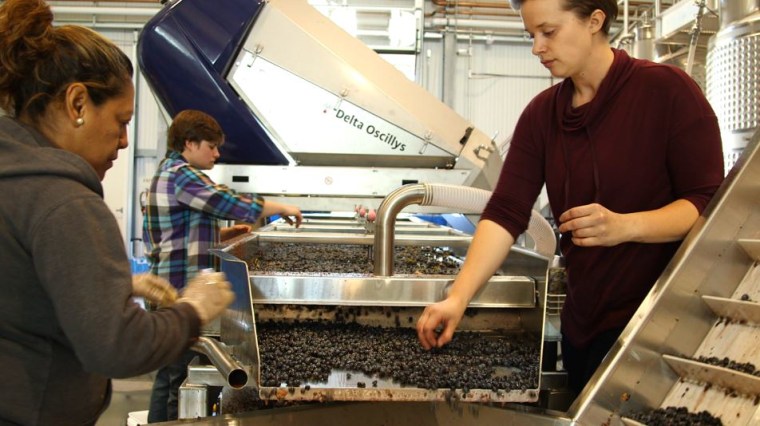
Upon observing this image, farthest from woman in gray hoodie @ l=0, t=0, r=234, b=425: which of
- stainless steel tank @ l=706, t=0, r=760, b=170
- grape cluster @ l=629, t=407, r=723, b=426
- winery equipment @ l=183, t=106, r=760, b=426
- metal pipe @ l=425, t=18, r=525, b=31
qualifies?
metal pipe @ l=425, t=18, r=525, b=31

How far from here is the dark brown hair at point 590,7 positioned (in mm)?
1150

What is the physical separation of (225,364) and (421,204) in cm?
71

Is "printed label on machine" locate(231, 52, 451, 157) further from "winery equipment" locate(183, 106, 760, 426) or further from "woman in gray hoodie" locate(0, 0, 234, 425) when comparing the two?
"woman in gray hoodie" locate(0, 0, 234, 425)

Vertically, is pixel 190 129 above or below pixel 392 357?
above

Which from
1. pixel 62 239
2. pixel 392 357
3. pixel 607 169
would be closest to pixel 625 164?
pixel 607 169

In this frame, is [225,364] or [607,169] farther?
[607,169]

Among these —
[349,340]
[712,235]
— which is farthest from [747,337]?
[349,340]

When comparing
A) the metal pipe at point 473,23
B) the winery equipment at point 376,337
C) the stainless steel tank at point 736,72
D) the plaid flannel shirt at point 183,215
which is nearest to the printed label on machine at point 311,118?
the plaid flannel shirt at point 183,215

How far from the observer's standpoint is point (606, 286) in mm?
1207

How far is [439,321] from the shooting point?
1.15 meters

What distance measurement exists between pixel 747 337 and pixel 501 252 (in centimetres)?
45

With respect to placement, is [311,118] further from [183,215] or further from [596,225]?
[596,225]

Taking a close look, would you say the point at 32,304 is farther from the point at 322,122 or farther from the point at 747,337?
the point at 322,122

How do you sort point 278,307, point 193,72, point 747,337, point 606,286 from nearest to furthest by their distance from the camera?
point 747,337
point 606,286
point 278,307
point 193,72
